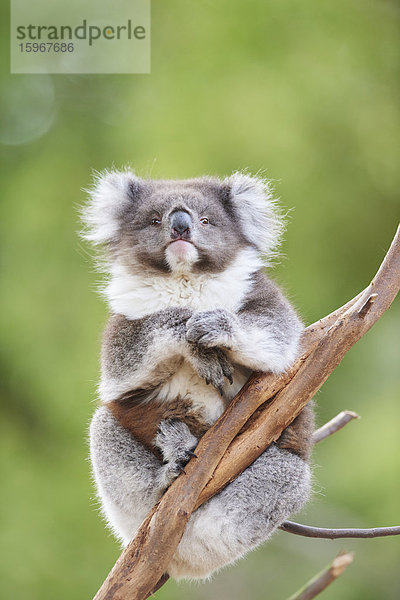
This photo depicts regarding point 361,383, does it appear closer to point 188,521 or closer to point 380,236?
point 380,236

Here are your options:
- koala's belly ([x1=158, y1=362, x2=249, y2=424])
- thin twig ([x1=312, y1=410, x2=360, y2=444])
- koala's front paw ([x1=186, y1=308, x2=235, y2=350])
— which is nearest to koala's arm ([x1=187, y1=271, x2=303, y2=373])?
koala's front paw ([x1=186, y1=308, x2=235, y2=350])

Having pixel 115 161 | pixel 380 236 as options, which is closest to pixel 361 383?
pixel 380 236

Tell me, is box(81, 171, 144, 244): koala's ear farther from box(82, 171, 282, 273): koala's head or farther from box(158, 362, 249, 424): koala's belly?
box(158, 362, 249, 424): koala's belly

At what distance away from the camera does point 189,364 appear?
3227mm

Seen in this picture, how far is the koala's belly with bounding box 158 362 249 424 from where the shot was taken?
323 centimetres

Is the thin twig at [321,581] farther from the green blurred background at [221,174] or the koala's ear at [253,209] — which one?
the green blurred background at [221,174]

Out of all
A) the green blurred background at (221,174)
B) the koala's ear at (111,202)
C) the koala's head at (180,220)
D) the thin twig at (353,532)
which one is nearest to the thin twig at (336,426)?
the thin twig at (353,532)

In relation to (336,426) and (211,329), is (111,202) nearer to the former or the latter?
(211,329)

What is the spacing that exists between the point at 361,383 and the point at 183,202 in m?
3.35

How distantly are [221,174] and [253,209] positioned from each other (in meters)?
2.60

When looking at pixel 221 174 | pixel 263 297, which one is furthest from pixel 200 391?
pixel 221 174

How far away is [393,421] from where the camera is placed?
5582 millimetres

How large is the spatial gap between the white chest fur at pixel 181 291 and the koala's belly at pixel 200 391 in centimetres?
29

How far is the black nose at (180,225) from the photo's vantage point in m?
3.29
